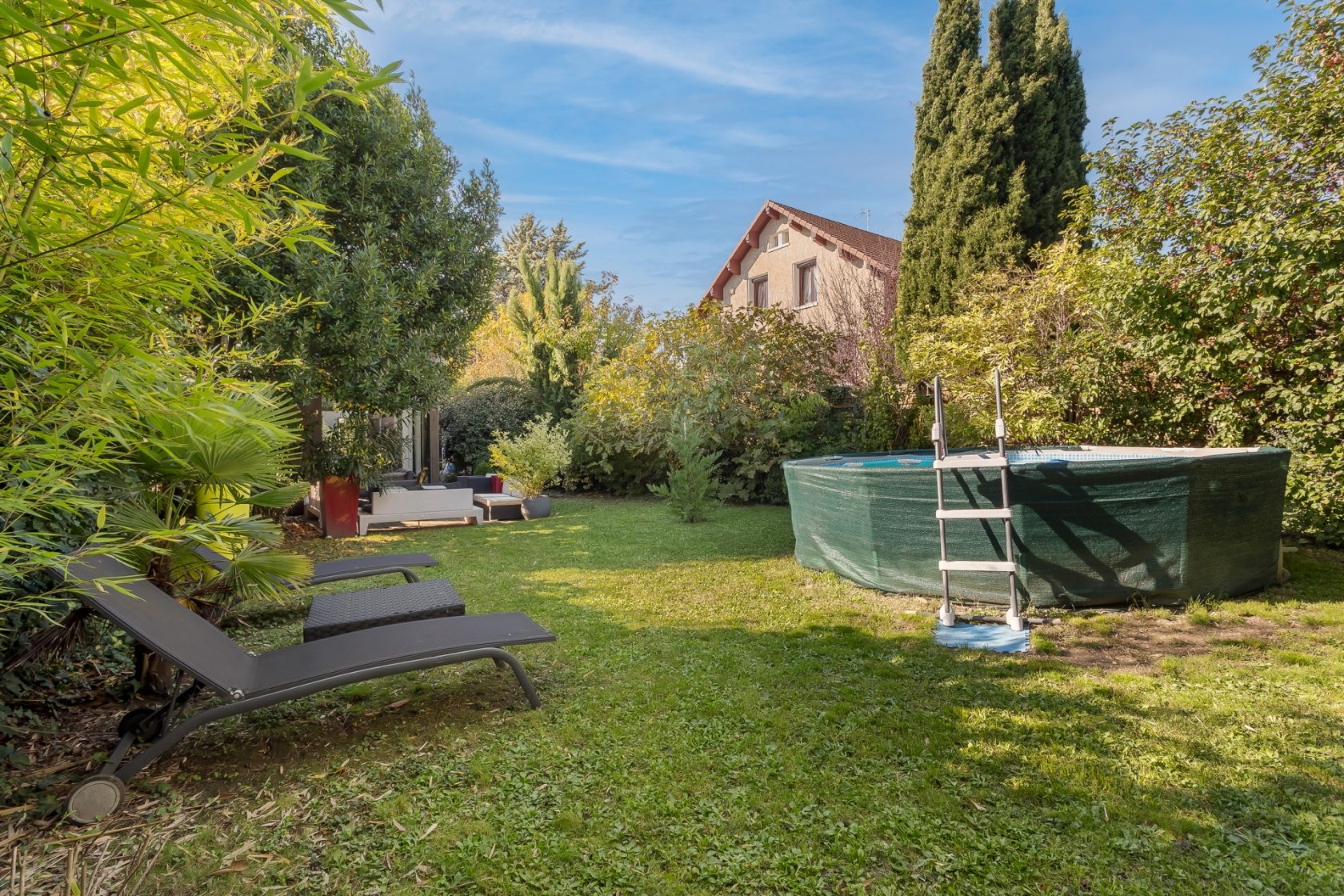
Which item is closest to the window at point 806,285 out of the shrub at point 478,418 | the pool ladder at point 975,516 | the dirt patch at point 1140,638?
the shrub at point 478,418

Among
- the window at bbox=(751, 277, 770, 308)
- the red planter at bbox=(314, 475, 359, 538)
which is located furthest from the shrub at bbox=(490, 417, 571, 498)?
the window at bbox=(751, 277, 770, 308)

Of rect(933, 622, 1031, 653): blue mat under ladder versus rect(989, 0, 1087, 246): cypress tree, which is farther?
rect(989, 0, 1087, 246): cypress tree

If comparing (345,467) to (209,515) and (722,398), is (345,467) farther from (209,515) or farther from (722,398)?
(722,398)

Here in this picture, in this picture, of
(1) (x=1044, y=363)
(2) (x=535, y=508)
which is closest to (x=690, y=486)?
(2) (x=535, y=508)

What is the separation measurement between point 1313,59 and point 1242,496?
174 inches

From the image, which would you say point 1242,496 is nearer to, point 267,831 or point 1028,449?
point 1028,449

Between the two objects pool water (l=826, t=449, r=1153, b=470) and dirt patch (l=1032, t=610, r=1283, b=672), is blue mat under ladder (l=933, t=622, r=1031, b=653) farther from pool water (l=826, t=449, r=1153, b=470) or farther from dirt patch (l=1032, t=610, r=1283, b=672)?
pool water (l=826, t=449, r=1153, b=470)

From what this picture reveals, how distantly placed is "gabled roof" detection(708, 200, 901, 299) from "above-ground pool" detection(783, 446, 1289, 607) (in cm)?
1152

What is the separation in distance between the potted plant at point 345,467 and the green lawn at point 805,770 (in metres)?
4.23

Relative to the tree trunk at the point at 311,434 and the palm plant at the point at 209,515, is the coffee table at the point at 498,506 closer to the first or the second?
the tree trunk at the point at 311,434

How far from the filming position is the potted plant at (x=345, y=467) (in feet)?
28.2

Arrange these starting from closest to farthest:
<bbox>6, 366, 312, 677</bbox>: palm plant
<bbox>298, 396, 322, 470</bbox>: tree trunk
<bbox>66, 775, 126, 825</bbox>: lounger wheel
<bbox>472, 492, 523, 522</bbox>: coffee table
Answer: <bbox>66, 775, 126, 825</bbox>: lounger wheel < <bbox>6, 366, 312, 677</bbox>: palm plant < <bbox>298, 396, 322, 470</bbox>: tree trunk < <bbox>472, 492, 523, 522</bbox>: coffee table

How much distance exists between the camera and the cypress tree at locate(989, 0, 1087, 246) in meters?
12.5

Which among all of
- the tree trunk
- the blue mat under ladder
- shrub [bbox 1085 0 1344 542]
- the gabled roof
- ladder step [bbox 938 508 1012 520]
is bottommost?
the blue mat under ladder
